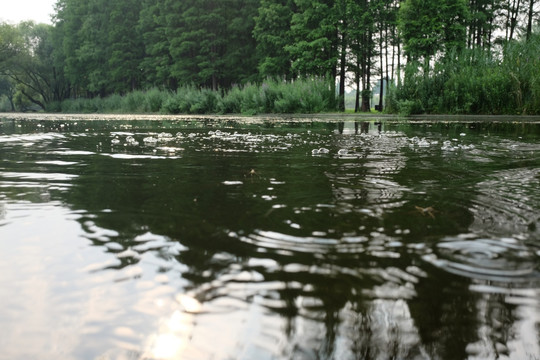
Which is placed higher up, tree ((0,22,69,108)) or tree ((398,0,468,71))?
tree ((0,22,69,108))

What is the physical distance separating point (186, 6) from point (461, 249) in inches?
1564

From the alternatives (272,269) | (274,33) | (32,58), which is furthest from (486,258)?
(32,58)

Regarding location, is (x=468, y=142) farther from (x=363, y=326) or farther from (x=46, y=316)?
(x=46, y=316)

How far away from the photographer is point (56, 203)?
2.92 m

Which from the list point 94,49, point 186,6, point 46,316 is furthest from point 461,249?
point 94,49

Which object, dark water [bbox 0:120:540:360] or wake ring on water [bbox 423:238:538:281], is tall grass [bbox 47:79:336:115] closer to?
dark water [bbox 0:120:540:360]

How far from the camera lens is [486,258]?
5.81 feet

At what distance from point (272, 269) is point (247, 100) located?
21.1 meters

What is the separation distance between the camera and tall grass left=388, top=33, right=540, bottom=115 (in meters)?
14.6

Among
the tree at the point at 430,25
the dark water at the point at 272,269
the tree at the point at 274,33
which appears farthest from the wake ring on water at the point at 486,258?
the tree at the point at 274,33

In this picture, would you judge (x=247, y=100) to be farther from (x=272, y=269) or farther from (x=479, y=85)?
(x=272, y=269)

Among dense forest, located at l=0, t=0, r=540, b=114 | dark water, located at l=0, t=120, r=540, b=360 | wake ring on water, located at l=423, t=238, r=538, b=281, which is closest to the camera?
dark water, located at l=0, t=120, r=540, b=360

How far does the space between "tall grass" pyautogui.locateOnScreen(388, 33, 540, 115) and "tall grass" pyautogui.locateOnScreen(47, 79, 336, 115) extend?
380cm

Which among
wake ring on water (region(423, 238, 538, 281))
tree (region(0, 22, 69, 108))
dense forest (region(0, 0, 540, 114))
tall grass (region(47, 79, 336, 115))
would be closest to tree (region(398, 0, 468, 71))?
dense forest (region(0, 0, 540, 114))
